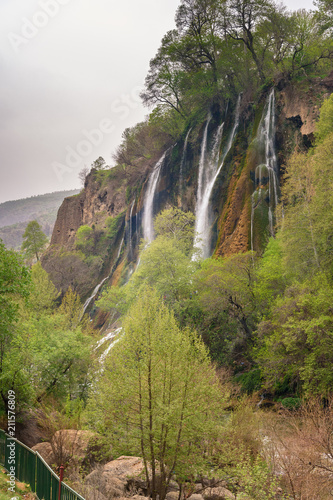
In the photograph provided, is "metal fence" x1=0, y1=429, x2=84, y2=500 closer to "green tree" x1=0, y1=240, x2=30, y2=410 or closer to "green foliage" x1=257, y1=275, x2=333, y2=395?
"green tree" x1=0, y1=240, x2=30, y2=410

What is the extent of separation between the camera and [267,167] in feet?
98.4

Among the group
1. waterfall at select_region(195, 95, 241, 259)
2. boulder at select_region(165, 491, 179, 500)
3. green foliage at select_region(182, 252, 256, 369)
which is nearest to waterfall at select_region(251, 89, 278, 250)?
green foliage at select_region(182, 252, 256, 369)

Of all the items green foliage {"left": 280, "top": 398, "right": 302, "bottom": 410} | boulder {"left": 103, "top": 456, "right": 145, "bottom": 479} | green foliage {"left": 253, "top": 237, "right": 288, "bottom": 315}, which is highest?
green foliage {"left": 253, "top": 237, "right": 288, "bottom": 315}

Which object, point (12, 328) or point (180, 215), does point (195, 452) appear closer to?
point (12, 328)

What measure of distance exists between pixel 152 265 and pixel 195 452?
19.9m

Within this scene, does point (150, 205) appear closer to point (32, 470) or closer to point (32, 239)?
point (32, 239)

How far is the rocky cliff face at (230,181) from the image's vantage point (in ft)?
95.5

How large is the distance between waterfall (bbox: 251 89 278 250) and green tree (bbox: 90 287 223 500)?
58.3 feet

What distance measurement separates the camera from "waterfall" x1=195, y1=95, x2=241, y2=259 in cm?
3484

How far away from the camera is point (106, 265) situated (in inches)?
2303

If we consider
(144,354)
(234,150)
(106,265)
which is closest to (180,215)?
(234,150)

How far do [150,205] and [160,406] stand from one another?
3971 cm

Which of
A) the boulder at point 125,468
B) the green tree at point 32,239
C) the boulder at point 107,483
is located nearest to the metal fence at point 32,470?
the boulder at point 107,483

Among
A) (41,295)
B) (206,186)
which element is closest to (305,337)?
(206,186)
